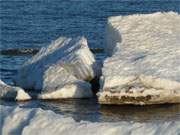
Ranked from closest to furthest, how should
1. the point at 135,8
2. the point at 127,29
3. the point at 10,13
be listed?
the point at 127,29, the point at 10,13, the point at 135,8

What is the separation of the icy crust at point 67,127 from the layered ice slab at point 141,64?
7.44 meters

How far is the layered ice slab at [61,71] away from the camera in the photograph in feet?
65.3

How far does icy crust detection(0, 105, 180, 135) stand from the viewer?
10781 millimetres

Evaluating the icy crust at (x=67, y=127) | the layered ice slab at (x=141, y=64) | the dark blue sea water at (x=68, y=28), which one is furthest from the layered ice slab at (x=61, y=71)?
the icy crust at (x=67, y=127)

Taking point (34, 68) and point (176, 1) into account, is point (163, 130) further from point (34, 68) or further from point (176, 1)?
point (176, 1)

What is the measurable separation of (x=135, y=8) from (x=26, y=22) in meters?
10.4

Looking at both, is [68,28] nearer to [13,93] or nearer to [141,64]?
[13,93]

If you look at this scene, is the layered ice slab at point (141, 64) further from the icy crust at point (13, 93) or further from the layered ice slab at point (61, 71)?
the icy crust at point (13, 93)

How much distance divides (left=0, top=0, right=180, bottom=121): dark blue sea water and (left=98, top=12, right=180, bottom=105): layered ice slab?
1.14 ft

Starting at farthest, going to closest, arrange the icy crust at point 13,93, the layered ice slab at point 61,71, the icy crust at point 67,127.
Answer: the layered ice slab at point 61,71
the icy crust at point 13,93
the icy crust at point 67,127

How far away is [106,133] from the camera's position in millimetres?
10781

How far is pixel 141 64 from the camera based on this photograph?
64.7 feet

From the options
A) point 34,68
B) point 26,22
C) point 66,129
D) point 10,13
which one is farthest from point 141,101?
point 10,13

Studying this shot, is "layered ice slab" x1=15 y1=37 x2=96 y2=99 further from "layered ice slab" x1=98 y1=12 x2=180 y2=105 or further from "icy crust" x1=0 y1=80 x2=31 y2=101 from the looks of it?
"layered ice slab" x1=98 y1=12 x2=180 y2=105
